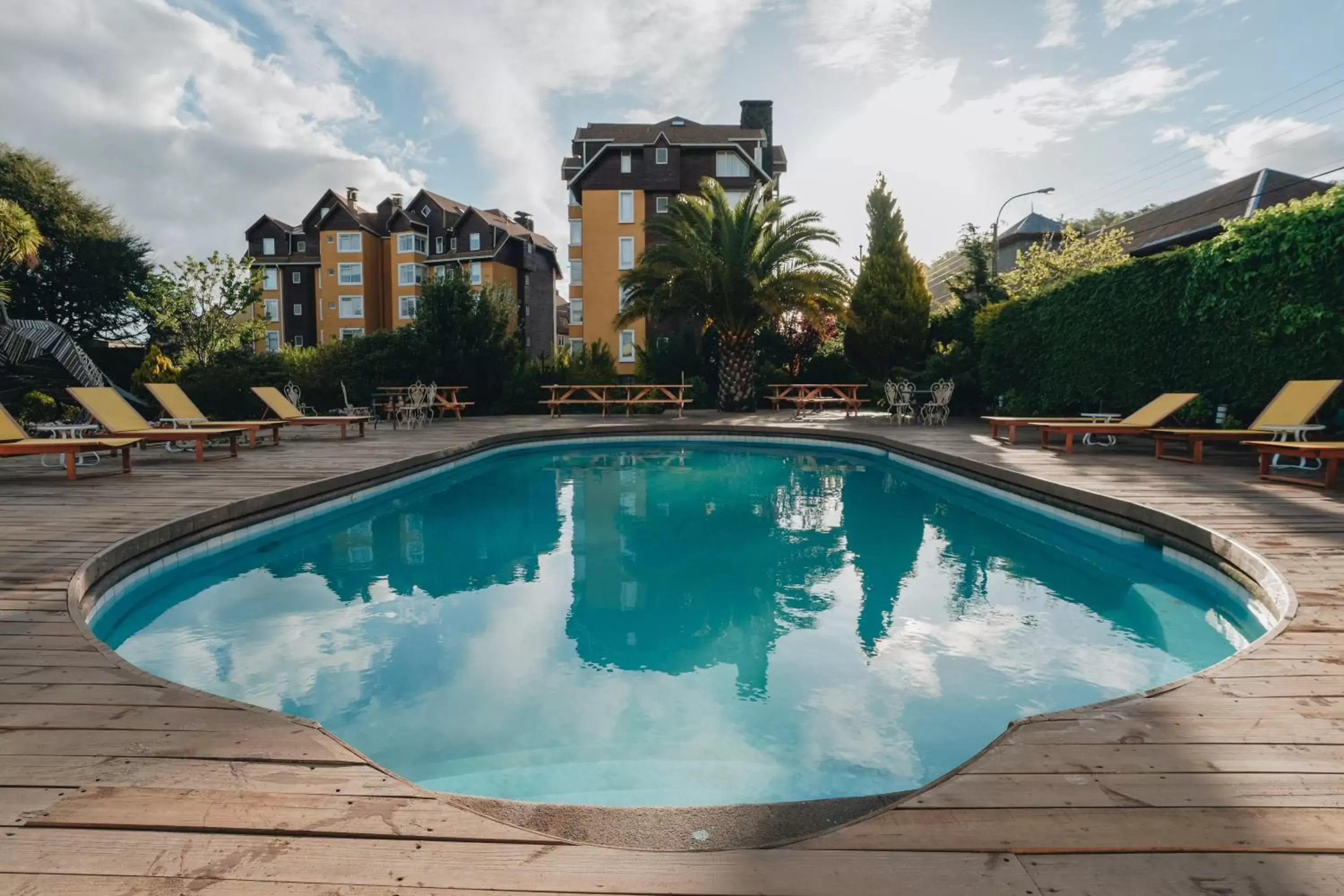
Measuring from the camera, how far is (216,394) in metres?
18.4

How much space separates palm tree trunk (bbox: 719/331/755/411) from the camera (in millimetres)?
20828

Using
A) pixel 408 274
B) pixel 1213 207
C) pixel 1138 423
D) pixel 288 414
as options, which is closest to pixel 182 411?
pixel 288 414

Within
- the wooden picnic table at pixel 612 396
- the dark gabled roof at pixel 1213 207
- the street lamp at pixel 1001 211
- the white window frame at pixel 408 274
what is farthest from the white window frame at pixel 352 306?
the dark gabled roof at pixel 1213 207

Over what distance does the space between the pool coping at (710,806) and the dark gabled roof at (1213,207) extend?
80.4 ft

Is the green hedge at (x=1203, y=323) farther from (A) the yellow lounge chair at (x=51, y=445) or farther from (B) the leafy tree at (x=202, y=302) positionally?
(B) the leafy tree at (x=202, y=302)

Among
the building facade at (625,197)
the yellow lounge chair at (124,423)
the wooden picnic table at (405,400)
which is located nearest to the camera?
the yellow lounge chair at (124,423)

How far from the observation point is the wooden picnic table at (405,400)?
18.7 m

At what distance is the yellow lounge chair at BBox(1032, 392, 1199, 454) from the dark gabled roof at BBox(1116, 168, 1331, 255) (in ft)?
63.5

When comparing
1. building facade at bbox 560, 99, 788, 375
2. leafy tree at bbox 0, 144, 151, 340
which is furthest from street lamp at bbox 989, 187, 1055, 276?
leafy tree at bbox 0, 144, 151, 340

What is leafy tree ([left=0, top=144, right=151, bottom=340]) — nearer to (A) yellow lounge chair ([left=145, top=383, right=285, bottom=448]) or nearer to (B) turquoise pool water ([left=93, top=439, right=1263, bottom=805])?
(A) yellow lounge chair ([left=145, top=383, right=285, bottom=448])

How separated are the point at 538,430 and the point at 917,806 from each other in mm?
14283

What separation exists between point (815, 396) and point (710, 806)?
19.9 metres

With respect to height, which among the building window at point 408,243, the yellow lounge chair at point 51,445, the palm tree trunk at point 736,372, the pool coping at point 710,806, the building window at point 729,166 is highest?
the building window at point 729,166

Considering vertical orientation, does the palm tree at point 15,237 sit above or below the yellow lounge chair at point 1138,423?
above
